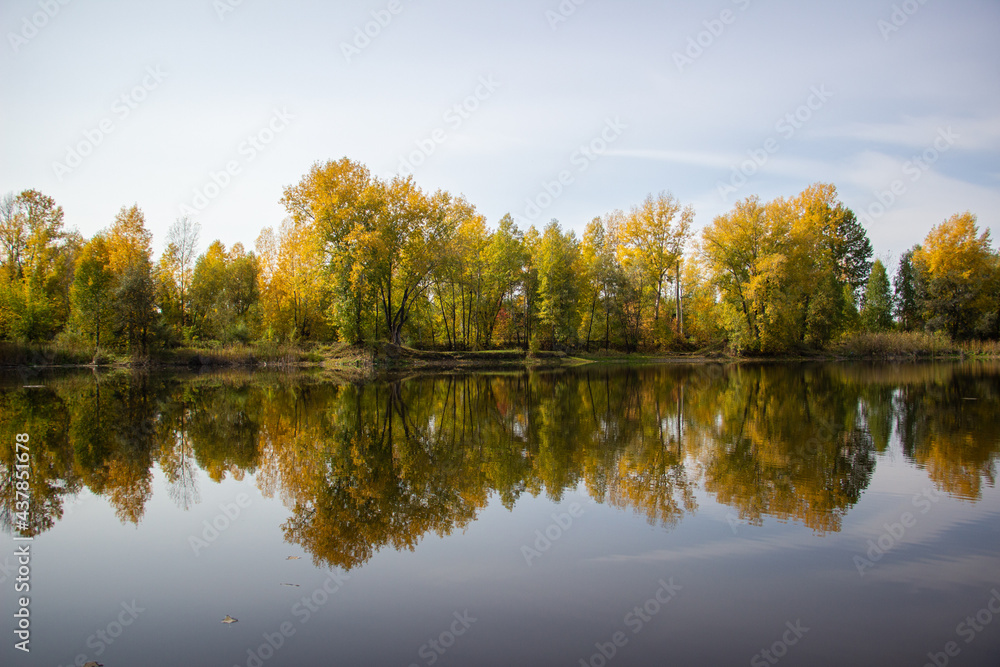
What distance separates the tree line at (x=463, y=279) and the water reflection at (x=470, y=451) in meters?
19.1

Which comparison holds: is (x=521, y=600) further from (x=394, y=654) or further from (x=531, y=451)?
(x=531, y=451)

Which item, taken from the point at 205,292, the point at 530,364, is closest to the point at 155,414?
the point at 530,364

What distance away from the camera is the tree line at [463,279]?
37250mm

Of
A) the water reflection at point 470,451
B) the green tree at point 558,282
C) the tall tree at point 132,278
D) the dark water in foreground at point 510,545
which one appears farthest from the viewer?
the green tree at point 558,282

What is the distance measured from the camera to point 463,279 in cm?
4403

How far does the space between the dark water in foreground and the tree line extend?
26.4 m

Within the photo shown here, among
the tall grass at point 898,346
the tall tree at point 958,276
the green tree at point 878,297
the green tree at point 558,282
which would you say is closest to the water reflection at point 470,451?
the green tree at point 558,282

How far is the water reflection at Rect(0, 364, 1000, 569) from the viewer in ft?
24.0

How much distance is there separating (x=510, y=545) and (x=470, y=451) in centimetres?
473

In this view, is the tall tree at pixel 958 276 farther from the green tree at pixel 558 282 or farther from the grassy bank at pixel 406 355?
the green tree at pixel 558 282

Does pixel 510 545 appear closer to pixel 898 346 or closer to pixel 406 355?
pixel 406 355

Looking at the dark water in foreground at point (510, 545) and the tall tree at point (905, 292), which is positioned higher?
the tall tree at point (905, 292)

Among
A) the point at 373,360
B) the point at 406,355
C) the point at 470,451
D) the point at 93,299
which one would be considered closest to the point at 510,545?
the point at 470,451

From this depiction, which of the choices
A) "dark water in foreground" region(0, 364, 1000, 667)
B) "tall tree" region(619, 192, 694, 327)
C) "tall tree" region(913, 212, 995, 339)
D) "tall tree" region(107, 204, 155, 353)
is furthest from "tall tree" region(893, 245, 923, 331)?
"tall tree" region(107, 204, 155, 353)
